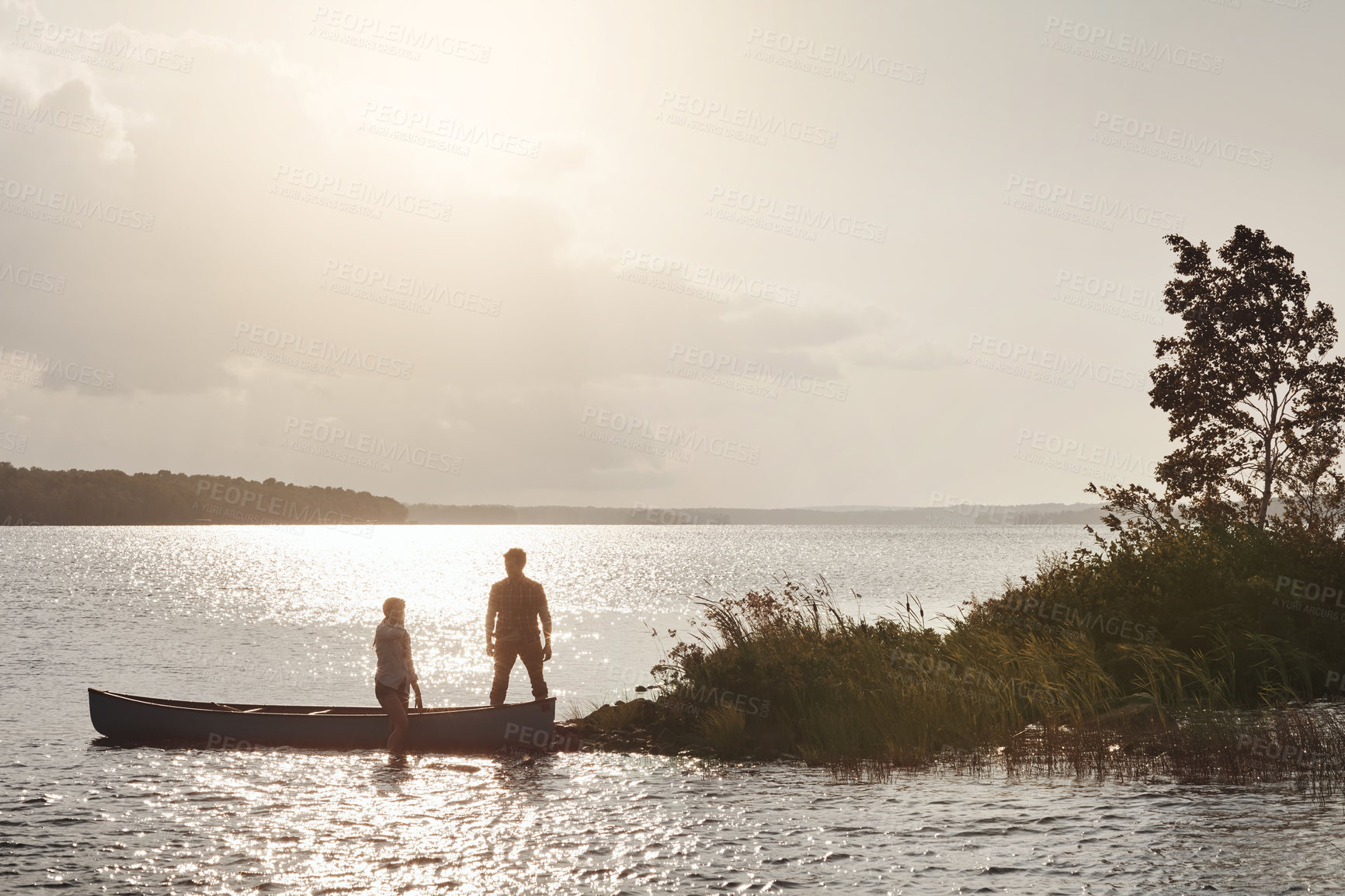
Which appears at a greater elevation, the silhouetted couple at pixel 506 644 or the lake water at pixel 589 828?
the silhouetted couple at pixel 506 644

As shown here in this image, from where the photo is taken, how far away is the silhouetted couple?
16500mm

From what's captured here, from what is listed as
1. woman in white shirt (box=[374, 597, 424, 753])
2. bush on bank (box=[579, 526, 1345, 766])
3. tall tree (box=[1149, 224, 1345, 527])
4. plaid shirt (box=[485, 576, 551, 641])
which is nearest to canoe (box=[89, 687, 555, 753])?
woman in white shirt (box=[374, 597, 424, 753])

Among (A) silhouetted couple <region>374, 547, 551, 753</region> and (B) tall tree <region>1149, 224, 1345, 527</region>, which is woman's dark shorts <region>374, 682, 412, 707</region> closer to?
(A) silhouetted couple <region>374, 547, 551, 753</region>

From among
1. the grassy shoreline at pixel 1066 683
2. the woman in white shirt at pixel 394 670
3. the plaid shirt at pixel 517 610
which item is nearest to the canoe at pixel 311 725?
the woman in white shirt at pixel 394 670

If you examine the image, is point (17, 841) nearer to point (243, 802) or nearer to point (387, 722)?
point (243, 802)

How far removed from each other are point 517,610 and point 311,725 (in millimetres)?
4175

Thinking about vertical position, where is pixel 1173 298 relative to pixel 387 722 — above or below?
above

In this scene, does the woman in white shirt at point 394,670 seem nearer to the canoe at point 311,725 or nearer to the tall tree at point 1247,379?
the canoe at point 311,725

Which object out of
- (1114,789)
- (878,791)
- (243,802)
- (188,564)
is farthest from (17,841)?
(188,564)

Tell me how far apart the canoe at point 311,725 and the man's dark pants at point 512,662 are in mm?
333

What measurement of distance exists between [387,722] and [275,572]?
3853 inches

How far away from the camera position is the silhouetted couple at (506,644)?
16500 millimetres

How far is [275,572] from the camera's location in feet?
353

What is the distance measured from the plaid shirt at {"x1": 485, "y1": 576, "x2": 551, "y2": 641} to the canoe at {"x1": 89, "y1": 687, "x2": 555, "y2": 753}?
3.81 feet
